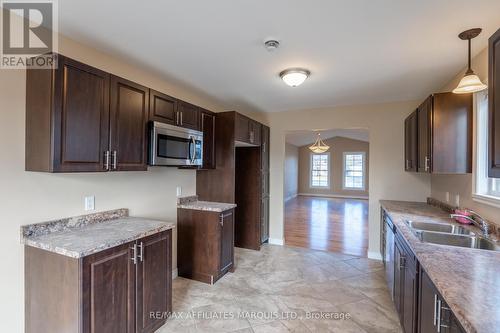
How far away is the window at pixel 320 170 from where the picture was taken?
1241cm

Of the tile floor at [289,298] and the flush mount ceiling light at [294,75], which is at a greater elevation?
the flush mount ceiling light at [294,75]

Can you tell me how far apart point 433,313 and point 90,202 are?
2.68 m

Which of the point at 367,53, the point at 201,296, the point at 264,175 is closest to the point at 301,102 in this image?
the point at 264,175

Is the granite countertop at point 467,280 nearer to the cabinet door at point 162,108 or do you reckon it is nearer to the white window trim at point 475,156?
the white window trim at point 475,156

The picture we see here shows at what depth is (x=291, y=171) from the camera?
38.7 ft

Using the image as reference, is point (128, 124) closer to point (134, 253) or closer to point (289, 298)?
point (134, 253)

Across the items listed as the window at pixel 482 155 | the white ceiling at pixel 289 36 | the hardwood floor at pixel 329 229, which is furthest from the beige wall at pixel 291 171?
the window at pixel 482 155

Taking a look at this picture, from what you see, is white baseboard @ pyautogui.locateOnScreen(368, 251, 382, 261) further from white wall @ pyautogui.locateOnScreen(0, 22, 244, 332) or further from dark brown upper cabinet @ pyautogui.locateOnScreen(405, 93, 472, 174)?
white wall @ pyautogui.locateOnScreen(0, 22, 244, 332)

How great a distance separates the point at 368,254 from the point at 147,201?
3538 mm

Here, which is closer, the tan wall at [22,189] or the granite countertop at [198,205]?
the tan wall at [22,189]

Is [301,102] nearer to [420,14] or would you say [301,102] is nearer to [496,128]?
[420,14]

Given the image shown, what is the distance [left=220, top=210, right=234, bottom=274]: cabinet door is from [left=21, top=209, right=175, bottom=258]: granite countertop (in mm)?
1080

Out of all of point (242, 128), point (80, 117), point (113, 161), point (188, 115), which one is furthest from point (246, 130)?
point (80, 117)

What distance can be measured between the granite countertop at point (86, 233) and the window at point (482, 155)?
115 inches
